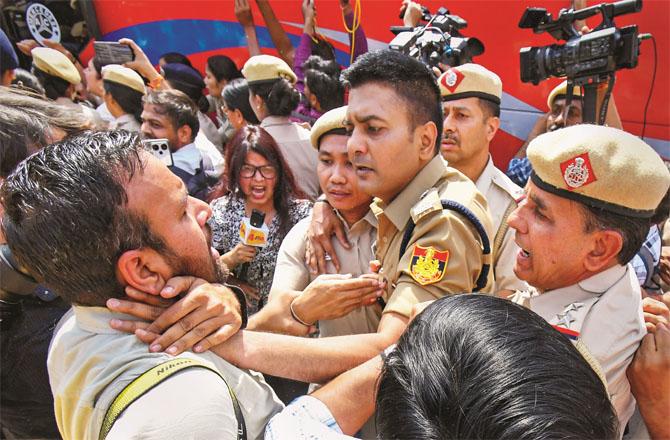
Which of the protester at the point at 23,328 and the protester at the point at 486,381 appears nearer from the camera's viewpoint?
the protester at the point at 486,381

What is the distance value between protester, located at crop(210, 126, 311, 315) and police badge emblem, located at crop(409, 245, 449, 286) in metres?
1.51

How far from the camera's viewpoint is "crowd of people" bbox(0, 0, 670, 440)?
70 centimetres

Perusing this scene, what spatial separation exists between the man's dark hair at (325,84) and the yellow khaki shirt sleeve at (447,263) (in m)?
2.64

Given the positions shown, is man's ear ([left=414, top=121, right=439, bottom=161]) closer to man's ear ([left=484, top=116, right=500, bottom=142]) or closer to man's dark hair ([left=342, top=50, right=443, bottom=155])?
man's dark hair ([left=342, top=50, right=443, bottom=155])

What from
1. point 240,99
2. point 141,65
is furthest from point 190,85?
point 240,99

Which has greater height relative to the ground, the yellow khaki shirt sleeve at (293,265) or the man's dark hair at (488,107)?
the man's dark hair at (488,107)

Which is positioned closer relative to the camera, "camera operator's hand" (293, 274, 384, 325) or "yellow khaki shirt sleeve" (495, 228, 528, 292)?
"camera operator's hand" (293, 274, 384, 325)

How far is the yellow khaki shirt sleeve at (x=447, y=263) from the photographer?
4.63ft

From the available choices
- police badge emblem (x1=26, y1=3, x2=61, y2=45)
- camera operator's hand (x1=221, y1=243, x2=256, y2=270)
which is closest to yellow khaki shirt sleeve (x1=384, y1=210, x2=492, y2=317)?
camera operator's hand (x1=221, y1=243, x2=256, y2=270)

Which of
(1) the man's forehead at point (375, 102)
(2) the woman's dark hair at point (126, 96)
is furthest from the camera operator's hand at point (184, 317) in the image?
(2) the woman's dark hair at point (126, 96)

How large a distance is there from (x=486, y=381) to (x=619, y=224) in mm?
929

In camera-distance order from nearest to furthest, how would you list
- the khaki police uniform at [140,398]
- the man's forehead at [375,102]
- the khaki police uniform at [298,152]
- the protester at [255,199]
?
the khaki police uniform at [140,398] < the man's forehead at [375,102] < the protester at [255,199] < the khaki police uniform at [298,152]

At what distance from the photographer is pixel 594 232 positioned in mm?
1357

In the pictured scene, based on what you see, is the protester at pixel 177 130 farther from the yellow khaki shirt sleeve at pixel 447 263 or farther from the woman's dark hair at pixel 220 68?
the yellow khaki shirt sleeve at pixel 447 263
